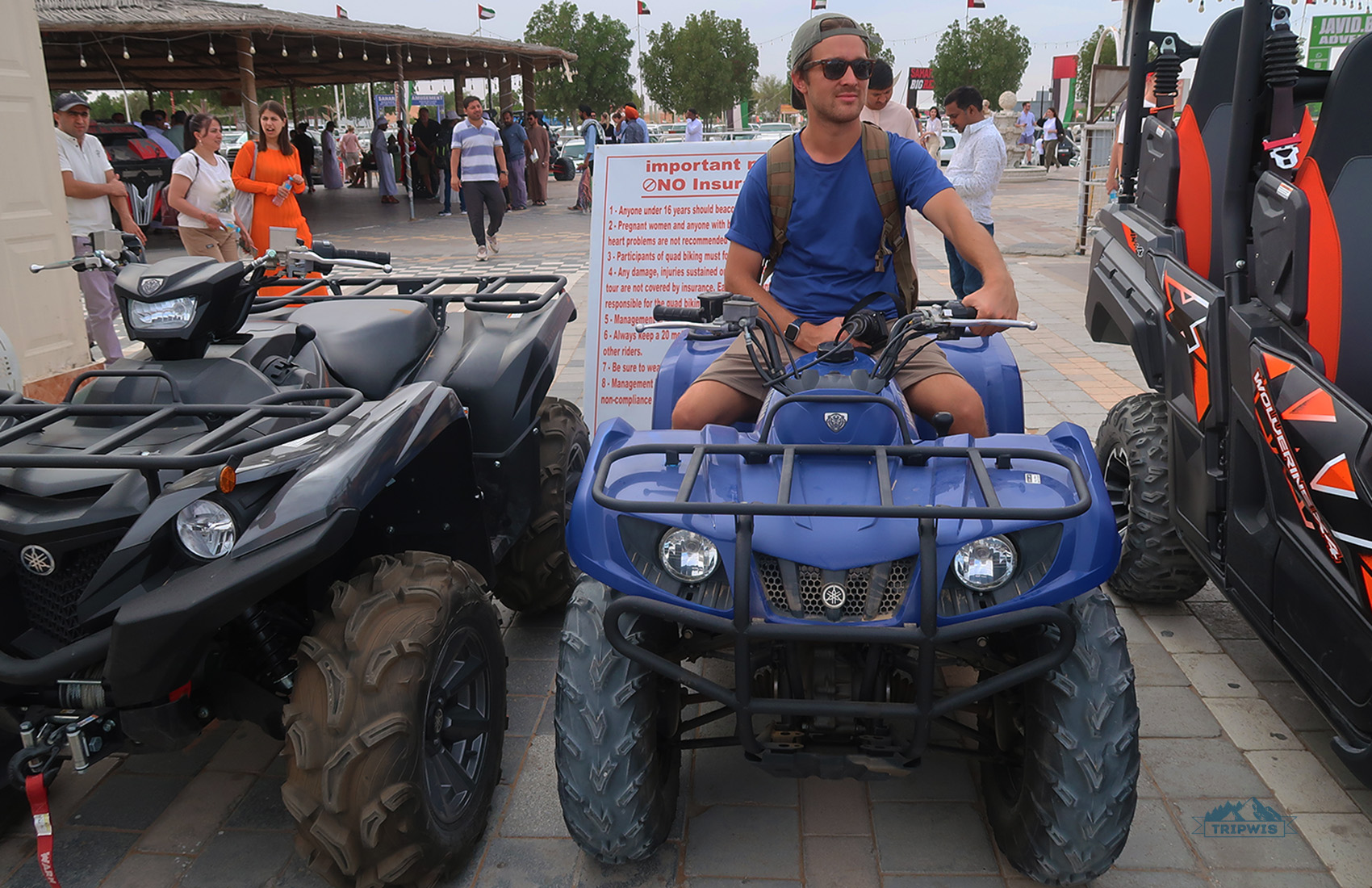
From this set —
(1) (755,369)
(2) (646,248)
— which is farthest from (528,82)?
(1) (755,369)

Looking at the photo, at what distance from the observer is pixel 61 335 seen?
621 centimetres

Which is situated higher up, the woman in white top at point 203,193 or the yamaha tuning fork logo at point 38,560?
the woman in white top at point 203,193

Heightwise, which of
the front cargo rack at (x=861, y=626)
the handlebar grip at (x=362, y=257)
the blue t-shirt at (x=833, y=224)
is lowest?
the front cargo rack at (x=861, y=626)

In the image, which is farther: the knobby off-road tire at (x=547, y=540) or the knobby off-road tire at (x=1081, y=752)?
the knobby off-road tire at (x=547, y=540)

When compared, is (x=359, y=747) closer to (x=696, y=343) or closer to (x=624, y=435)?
(x=624, y=435)

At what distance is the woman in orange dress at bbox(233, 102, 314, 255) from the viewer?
7.71 m

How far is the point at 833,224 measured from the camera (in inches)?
132

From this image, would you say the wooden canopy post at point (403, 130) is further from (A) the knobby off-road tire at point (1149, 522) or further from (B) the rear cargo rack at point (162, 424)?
(B) the rear cargo rack at point (162, 424)

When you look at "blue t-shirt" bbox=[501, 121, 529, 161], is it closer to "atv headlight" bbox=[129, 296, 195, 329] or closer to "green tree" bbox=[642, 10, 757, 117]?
"atv headlight" bbox=[129, 296, 195, 329]

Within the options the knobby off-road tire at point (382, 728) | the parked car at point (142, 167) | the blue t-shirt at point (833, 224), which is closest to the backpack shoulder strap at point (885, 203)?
the blue t-shirt at point (833, 224)

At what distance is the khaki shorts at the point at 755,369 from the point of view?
306 cm

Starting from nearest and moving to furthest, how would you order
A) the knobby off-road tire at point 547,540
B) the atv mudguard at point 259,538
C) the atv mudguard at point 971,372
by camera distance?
the atv mudguard at point 259,538 < the atv mudguard at point 971,372 < the knobby off-road tire at point 547,540

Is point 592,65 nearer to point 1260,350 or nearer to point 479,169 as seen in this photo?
point 479,169

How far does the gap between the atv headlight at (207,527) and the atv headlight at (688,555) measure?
0.88m
